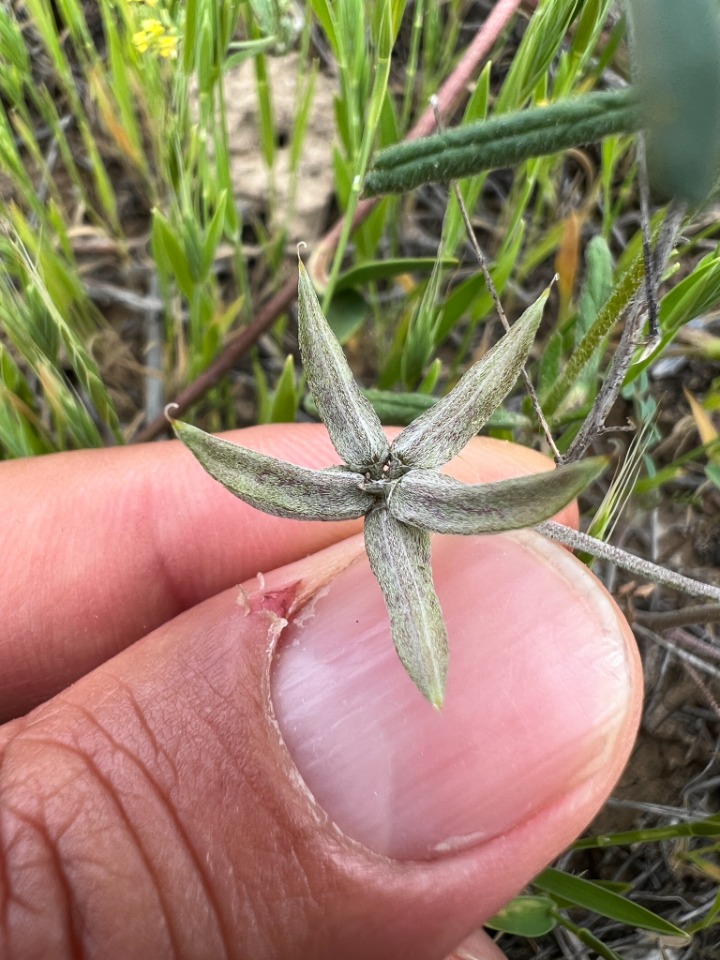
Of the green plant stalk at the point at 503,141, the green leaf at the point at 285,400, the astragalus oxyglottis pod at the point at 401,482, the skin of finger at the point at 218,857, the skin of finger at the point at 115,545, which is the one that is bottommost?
the skin of finger at the point at 218,857

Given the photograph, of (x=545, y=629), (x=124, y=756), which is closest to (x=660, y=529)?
(x=545, y=629)

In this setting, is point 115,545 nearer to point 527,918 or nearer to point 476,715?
point 476,715

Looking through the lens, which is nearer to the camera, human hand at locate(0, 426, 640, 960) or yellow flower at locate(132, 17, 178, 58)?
human hand at locate(0, 426, 640, 960)

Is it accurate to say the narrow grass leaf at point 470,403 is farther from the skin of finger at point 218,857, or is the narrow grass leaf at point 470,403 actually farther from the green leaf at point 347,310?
the green leaf at point 347,310

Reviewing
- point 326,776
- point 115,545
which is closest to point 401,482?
point 326,776

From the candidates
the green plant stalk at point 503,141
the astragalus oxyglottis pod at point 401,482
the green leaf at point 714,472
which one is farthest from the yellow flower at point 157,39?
the green leaf at point 714,472

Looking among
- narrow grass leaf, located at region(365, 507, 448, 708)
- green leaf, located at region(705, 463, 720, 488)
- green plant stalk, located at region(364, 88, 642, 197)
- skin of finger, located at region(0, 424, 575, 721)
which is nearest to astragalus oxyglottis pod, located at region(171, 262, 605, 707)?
narrow grass leaf, located at region(365, 507, 448, 708)

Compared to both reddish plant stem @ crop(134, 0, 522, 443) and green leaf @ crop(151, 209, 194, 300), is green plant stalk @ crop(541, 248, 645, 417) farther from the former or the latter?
green leaf @ crop(151, 209, 194, 300)
